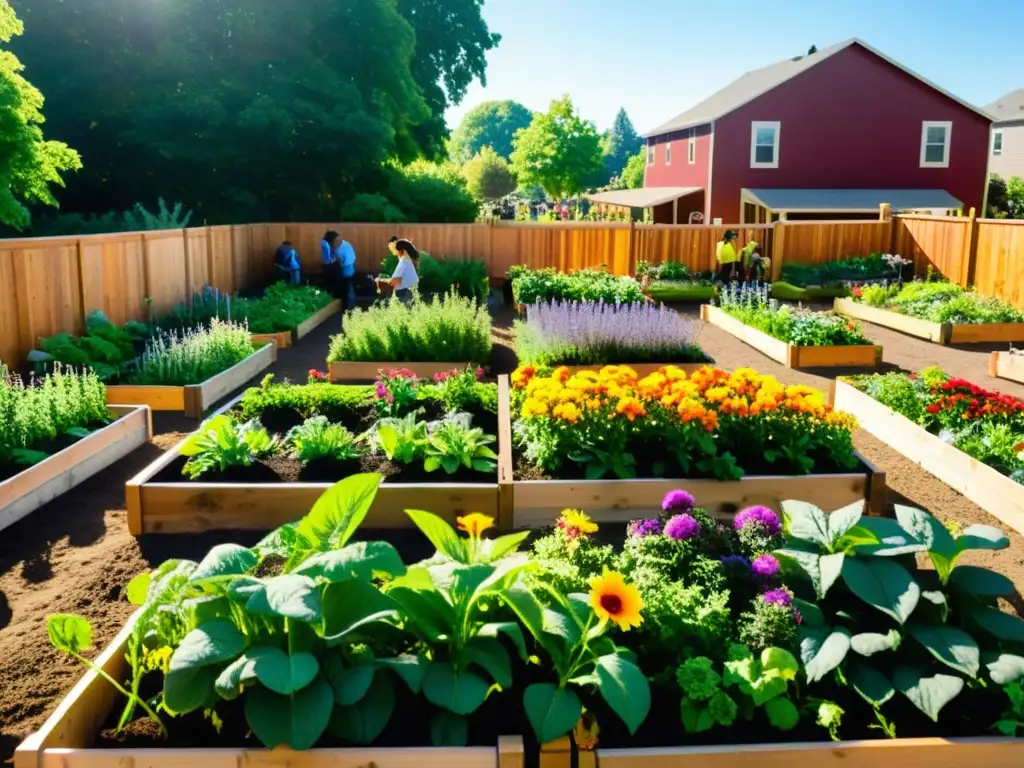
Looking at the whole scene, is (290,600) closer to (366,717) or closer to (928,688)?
(366,717)

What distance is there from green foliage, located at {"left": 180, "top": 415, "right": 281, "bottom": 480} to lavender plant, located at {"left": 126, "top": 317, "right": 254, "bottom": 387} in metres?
3.53

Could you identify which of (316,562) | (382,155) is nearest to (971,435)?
(316,562)

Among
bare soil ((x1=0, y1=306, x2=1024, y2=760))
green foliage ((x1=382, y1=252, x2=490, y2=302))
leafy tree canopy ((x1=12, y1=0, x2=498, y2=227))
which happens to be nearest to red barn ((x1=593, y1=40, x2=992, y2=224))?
leafy tree canopy ((x1=12, y1=0, x2=498, y2=227))

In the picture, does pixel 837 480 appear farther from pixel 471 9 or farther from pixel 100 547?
pixel 471 9

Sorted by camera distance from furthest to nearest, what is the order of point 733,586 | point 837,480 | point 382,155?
point 382,155
point 837,480
point 733,586

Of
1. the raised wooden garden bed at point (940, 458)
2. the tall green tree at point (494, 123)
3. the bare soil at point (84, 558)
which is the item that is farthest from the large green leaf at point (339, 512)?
the tall green tree at point (494, 123)

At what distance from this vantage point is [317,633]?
10.4 feet

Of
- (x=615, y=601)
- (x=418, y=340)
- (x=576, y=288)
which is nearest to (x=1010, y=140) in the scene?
(x=576, y=288)

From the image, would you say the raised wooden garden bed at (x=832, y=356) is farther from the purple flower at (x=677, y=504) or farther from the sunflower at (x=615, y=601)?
the sunflower at (x=615, y=601)

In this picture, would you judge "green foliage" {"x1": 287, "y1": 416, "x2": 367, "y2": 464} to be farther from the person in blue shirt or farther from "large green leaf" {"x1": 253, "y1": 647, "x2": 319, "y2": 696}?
the person in blue shirt

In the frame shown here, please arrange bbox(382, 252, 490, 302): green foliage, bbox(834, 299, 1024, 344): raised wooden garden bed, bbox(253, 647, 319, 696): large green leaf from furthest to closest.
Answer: bbox(382, 252, 490, 302): green foliage, bbox(834, 299, 1024, 344): raised wooden garden bed, bbox(253, 647, 319, 696): large green leaf

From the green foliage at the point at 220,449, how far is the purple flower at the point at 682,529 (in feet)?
11.2

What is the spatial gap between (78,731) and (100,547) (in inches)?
111

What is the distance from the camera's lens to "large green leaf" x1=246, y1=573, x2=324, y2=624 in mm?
2924
